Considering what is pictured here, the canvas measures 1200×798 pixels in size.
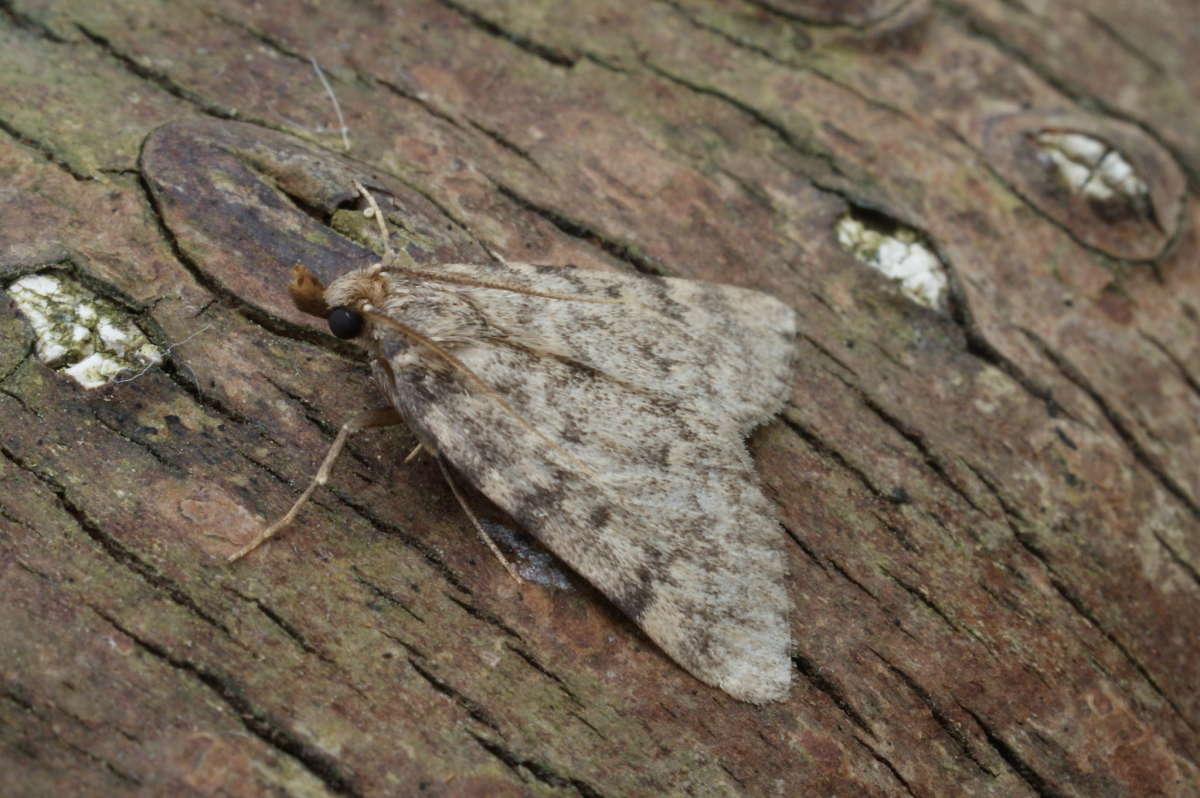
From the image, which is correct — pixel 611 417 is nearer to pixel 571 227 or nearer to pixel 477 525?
pixel 477 525

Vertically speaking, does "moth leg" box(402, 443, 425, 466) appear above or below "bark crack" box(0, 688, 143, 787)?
above

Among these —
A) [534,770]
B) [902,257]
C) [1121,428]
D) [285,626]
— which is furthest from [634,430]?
[1121,428]

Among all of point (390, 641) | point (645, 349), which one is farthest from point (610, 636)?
point (645, 349)

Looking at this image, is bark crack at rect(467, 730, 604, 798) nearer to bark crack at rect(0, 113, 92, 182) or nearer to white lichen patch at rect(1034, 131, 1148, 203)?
bark crack at rect(0, 113, 92, 182)

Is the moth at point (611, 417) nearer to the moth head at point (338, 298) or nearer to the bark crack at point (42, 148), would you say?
the moth head at point (338, 298)

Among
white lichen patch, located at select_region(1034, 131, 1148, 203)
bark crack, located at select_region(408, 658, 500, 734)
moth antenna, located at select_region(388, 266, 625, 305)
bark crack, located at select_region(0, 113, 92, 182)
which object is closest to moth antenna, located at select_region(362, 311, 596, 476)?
moth antenna, located at select_region(388, 266, 625, 305)

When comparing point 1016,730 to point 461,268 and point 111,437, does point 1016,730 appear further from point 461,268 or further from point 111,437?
point 111,437

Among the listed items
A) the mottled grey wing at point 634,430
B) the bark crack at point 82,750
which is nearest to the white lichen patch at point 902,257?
the mottled grey wing at point 634,430
